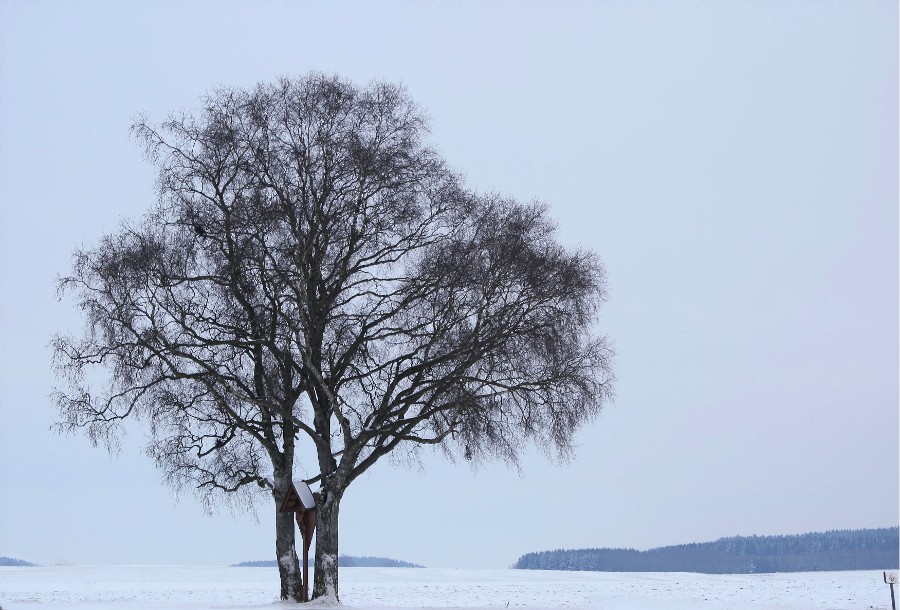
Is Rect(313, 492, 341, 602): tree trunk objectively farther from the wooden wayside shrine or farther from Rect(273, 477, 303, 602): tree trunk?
Rect(273, 477, 303, 602): tree trunk

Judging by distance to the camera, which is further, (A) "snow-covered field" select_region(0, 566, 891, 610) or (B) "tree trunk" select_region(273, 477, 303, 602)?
(A) "snow-covered field" select_region(0, 566, 891, 610)

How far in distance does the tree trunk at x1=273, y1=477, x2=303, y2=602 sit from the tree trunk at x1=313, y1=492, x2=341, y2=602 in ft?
5.25

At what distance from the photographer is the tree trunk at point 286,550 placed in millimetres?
29438

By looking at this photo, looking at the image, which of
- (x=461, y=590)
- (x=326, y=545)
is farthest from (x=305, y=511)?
(x=461, y=590)

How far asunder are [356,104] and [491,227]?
5.28 m

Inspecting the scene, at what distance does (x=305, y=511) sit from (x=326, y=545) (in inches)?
42.7

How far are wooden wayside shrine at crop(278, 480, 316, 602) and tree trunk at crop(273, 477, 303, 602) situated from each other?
0.88 m

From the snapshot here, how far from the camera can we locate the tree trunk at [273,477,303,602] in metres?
29.4

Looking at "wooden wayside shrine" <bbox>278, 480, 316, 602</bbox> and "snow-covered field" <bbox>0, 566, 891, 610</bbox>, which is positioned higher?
"wooden wayside shrine" <bbox>278, 480, 316, 602</bbox>

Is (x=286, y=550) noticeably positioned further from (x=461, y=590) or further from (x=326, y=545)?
(x=461, y=590)

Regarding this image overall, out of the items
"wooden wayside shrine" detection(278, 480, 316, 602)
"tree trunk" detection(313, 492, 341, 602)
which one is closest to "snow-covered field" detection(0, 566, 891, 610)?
"tree trunk" detection(313, 492, 341, 602)

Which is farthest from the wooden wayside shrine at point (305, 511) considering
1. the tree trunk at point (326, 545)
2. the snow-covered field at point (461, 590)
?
the snow-covered field at point (461, 590)

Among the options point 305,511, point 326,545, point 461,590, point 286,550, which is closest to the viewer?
point 326,545

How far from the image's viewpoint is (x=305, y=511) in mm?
28438
